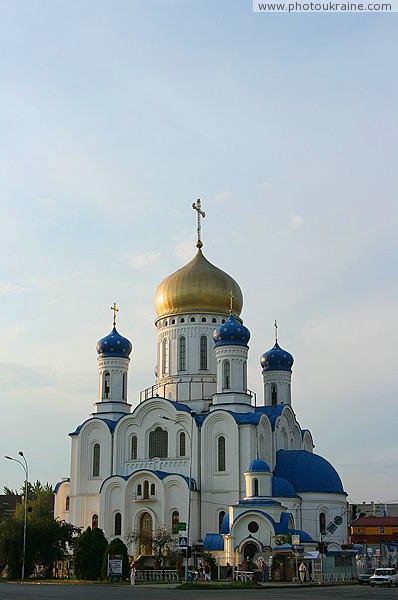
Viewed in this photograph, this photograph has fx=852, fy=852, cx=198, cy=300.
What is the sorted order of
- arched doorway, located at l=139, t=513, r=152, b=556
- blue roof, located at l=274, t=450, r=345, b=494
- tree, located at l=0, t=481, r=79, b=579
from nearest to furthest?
tree, located at l=0, t=481, r=79, b=579 < arched doorway, located at l=139, t=513, r=152, b=556 < blue roof, located at l=274, t=450, r=345, b=494

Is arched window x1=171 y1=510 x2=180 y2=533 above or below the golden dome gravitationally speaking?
below

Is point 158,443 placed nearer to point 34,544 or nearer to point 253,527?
point 253,527

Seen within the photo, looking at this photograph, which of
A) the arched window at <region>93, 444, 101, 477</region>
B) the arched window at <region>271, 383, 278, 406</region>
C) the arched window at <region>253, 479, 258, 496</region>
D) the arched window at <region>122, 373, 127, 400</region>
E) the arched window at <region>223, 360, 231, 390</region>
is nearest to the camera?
the arched window at <region>253, 479, 258, 496</region>

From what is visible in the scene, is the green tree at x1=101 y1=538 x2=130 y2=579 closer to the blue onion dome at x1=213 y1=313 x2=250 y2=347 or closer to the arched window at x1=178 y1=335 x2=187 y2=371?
the blue onion dome at x1=213 y1=313 x2=250 y2=347

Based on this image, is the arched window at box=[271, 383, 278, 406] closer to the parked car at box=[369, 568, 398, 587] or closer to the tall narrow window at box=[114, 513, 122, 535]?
the tall narrow window at box=[114, 513, 122, 535]

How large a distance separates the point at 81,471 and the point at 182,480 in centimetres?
795

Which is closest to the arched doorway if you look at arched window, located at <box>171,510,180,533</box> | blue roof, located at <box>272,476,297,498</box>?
arched window, located at <box>171,510,180,533</box>

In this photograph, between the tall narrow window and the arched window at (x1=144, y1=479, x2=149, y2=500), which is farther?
the tall narrow window

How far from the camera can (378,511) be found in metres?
106

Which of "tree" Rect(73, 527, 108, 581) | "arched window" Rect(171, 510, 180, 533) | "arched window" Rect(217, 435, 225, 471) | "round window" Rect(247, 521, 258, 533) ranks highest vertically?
"arched window" Rect(217, 435, 225, 471)

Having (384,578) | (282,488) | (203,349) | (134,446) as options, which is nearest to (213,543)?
(282,488)

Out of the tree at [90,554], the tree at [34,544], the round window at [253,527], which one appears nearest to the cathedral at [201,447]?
the round window at [253,527]

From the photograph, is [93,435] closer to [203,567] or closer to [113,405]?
[113,405]

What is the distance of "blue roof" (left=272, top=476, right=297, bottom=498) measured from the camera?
47.4m
